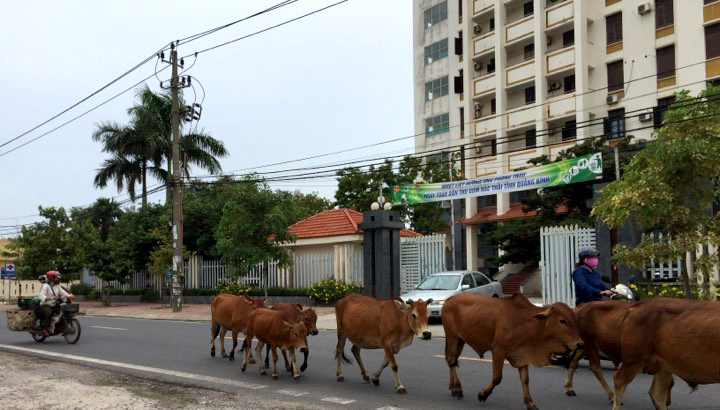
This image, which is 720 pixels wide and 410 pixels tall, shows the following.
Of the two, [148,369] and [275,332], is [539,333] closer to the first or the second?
[275,332]

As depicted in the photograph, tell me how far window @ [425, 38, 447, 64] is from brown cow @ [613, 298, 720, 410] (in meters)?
45.8

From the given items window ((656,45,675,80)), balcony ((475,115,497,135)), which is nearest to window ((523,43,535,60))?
balcony ((475,115,497,135))

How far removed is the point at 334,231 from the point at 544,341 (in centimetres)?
2104

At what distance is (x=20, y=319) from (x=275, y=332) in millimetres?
8889

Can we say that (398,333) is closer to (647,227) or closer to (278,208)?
(647,227)

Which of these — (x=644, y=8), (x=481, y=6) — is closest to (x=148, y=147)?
(x=481, y=6)

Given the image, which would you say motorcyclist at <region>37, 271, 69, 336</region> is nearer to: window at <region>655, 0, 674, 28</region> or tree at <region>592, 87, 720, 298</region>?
tree at <region>592, 87, 720, 298</region>

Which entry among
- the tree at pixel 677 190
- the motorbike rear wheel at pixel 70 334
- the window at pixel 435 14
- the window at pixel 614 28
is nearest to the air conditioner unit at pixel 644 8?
the window at pixel 614 28

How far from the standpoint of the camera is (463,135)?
46500mm

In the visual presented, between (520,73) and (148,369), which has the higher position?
(520,73)

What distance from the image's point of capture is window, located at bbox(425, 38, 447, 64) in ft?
167

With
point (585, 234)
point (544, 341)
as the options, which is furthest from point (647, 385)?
point (585, 234)

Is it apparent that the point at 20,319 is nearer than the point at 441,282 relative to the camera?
Yes

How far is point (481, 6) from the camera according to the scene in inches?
1766
